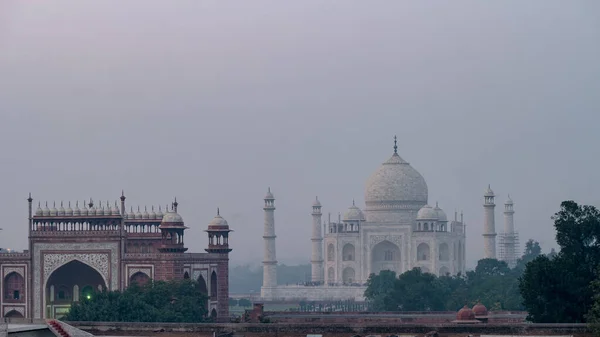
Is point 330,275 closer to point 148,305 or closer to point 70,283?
point 70,283

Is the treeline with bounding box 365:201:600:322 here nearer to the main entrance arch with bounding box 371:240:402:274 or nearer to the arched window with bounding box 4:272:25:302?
the arched window with bounding box 4:272:25:302

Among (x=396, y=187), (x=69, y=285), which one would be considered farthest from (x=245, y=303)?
(x=69, y=285)

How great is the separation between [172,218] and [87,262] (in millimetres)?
4639

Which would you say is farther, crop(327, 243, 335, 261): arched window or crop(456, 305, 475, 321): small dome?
crop(327, 243, 335, 261): arched window

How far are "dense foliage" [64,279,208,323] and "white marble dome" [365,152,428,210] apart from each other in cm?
4970

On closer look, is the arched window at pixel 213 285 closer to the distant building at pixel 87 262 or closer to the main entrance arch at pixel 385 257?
the distant building at pixel 87 262

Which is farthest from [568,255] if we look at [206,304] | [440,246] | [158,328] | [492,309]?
[440,246]

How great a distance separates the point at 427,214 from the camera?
118 metres

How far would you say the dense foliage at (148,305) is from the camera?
62562 millimetres

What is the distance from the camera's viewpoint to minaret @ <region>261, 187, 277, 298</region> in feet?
396

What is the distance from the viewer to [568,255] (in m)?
55.1

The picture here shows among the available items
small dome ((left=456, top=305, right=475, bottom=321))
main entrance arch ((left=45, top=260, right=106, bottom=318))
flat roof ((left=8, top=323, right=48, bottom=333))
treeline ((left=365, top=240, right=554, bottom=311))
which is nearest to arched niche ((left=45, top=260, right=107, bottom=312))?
main entrance arch ((left=45, top=260, right=106, bottom=318))

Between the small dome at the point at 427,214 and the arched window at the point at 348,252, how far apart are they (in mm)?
7098

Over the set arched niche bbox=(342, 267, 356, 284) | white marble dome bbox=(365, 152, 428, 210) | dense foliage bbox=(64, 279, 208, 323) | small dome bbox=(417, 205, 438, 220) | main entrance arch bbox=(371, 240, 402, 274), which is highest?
white marble dome bbox=(365, 152, 428, 210)
